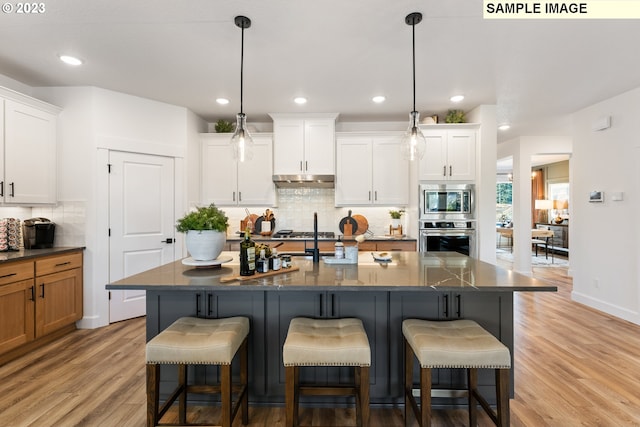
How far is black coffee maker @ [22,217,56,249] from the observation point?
3230 mm

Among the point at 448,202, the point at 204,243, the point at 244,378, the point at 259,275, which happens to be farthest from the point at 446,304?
the point at 448,202

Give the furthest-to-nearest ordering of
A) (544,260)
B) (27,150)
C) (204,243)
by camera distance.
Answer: (544,260)
(27,150)
(204,243)

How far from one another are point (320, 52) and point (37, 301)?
3432 mm

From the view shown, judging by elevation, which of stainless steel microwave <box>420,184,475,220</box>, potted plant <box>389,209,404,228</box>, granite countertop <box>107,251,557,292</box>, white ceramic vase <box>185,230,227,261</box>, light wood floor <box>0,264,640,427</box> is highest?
stainless steel microwave <box>420,184,475,220</box>

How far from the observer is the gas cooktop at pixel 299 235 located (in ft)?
14.5

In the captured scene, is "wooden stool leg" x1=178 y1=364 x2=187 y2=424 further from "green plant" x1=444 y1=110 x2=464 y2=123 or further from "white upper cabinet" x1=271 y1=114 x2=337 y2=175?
"green plant" x1=444 y1=110 x2=464 y2=123

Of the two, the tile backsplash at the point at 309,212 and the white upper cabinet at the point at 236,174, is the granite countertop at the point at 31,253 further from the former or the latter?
the tile backsplash at the point at 309,212

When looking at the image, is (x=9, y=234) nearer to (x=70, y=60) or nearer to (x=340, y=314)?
(x=70, y=60)

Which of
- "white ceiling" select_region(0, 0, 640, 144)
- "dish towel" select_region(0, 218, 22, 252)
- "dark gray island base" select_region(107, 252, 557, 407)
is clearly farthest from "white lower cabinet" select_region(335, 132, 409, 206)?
"dish towel" select_region(0, 218, 22, 252)

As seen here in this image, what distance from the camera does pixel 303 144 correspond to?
4.42 meters

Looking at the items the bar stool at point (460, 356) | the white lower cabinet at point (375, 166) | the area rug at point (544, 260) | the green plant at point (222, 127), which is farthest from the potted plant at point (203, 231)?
the area rug at point (544, 260)

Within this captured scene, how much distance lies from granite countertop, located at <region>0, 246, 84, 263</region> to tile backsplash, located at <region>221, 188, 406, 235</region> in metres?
1.99

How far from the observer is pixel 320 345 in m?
1.62

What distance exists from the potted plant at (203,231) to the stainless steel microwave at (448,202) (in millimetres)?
2850
